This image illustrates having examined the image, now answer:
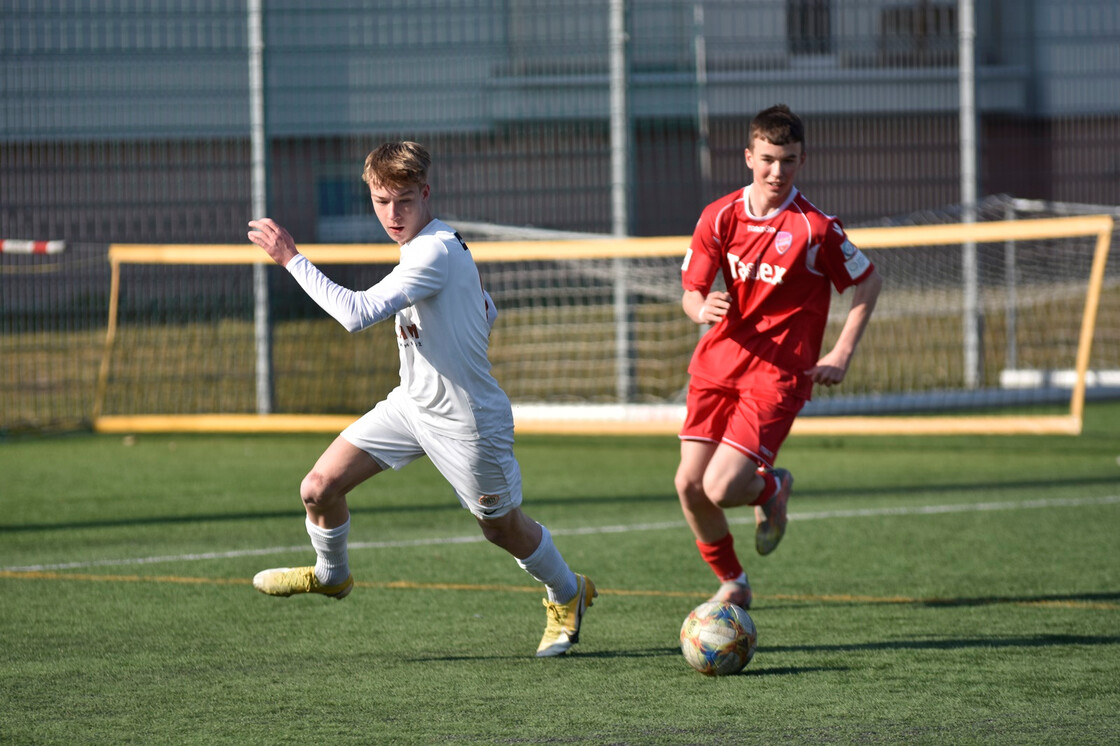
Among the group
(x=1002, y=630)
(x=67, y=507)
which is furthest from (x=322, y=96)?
(x=1002, y=630)

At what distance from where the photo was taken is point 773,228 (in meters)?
5.21

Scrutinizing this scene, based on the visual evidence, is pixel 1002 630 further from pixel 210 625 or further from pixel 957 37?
pixel 957 37

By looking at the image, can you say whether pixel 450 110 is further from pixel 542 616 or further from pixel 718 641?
pixel 718 641

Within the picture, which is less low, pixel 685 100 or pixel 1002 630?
pixel 685 100

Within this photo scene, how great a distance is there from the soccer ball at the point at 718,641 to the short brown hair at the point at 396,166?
1626 millimetres

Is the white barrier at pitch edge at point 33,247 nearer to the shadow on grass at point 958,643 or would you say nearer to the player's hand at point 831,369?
the player's hand at point 831,369

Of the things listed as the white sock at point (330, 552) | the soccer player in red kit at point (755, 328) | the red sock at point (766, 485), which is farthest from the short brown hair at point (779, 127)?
the white sock at point (330, 552)

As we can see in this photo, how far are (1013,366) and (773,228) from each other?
28.3ft

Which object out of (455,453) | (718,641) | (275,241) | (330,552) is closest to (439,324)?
(455,453)

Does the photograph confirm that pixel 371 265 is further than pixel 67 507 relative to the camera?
Yes

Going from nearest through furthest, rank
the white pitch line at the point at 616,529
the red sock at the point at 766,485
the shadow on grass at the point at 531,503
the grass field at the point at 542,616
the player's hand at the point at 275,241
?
the grass field at the point at 542,616 → the player's hand at the point at 275,241 → the red sock at the point at 766,485 → the white pitch line at the point at 616,529 → the shadow on grass at the point at 531,503

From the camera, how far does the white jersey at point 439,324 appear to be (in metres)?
4.25

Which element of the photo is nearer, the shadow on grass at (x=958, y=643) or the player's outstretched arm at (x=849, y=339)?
the shadow on grass at (x=958, y=643)

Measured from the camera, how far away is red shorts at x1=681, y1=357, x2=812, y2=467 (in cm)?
514
